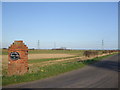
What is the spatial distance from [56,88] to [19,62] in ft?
18.5

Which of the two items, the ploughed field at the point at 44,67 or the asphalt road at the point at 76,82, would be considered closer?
the asphalt road at the point at 76,82

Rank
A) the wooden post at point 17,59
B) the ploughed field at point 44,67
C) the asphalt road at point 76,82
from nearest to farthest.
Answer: the asphalt road at point 76,82
the ploughed field at point 44,67
the wooden post at point 17,59

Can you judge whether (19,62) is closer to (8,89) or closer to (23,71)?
(23,71)

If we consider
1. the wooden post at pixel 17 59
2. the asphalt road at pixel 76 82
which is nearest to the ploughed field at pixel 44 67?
the wooden post at pixel 17 59

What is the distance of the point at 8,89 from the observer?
28.5 feet

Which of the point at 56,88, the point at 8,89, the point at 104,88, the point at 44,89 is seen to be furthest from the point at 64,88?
the point at 8,89

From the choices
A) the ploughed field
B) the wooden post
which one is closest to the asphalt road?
the ploughed field

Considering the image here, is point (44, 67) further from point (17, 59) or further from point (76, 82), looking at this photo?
point (76, 82)

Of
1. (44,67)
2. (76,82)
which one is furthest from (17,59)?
(44,67)

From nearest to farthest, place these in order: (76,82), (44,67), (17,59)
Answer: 1. (76,82)
2. (17,59)
3. (44,67)

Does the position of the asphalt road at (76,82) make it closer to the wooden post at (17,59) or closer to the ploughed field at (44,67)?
the ploughed field at (44,67)

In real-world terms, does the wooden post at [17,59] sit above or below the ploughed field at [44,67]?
above

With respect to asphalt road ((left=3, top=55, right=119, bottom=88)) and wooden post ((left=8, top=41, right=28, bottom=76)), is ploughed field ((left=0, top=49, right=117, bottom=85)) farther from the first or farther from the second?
asphalt road ((left=3, top=55, right=119, bottom=88))

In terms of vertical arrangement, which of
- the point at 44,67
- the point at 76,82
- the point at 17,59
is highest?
the point at 17,59
